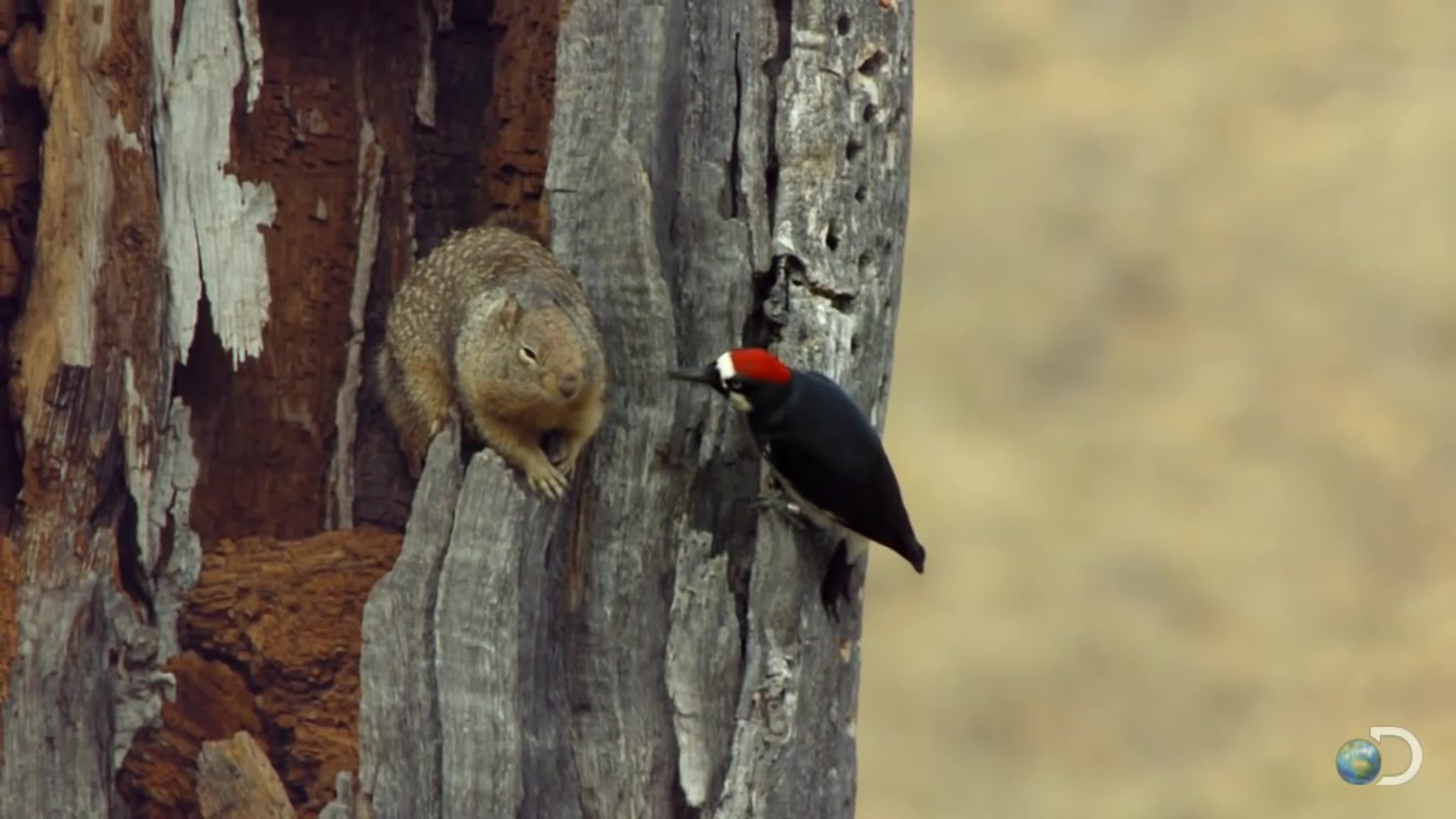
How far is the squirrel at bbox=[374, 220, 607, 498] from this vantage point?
557cm

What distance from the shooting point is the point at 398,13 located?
5.95 meters

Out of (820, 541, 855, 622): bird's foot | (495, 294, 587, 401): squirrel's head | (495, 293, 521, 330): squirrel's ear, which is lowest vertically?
(820, 541, 855, 622): bird's foot

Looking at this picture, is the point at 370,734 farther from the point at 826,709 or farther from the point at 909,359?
the point at 909,359

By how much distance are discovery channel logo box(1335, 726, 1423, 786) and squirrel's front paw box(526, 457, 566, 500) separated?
4234 mm

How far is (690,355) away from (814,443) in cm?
42

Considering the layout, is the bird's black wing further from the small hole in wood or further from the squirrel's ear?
the small hole in wood

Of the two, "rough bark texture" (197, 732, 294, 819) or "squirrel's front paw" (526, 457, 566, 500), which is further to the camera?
"rough bark texture" (197, 732, 294, 819)

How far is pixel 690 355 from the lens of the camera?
5.56 meters

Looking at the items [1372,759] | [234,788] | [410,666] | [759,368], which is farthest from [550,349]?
[1372,759]

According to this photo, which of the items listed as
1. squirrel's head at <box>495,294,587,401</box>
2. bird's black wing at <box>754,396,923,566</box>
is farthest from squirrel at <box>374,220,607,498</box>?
bird's black wing at <box>754,396,923,566</box>

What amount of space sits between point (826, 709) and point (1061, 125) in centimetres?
1031

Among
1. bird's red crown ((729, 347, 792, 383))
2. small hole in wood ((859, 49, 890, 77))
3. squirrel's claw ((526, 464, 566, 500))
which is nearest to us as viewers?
bird's red crown ((729, 347, 792, 383))

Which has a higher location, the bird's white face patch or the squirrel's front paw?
the bird's white face patch

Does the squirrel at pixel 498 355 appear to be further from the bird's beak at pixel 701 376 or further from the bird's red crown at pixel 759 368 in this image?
the bird's red crown at pixel 759 368
